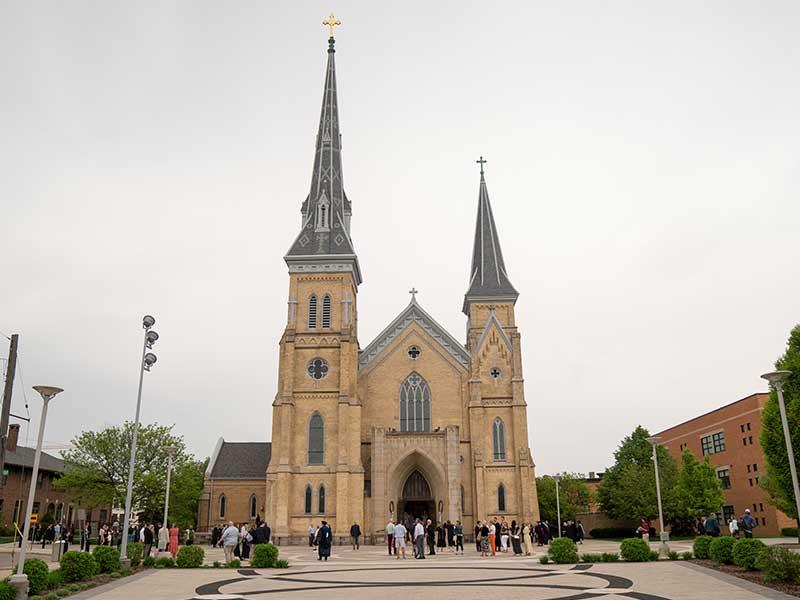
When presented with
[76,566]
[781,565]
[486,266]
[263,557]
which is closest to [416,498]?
[486,266]

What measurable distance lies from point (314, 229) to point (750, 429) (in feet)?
125

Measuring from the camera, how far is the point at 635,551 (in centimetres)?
2547

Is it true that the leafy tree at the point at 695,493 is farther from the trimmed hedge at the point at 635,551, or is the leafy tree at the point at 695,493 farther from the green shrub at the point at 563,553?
the green shrub at the point at 563,553

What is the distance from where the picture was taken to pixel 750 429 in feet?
184

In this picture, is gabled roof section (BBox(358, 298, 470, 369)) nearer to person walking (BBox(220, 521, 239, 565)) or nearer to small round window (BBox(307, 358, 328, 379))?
small round window (BBox(307, 358, 328, 379))

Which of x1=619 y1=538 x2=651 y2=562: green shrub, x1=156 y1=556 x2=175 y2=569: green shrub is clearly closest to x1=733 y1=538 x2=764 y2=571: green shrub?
x1=619 y1=538 x2=651 y2=562: green shrub

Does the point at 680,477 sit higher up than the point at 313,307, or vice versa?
the point at 313,307

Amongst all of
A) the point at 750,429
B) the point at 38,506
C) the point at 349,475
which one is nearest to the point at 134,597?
the point at 349,475

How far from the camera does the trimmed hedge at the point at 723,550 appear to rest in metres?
22.1

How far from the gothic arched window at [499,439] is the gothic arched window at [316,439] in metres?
12.4

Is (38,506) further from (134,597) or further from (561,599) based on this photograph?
(561,599)

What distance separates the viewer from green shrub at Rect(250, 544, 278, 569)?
83.3 feet

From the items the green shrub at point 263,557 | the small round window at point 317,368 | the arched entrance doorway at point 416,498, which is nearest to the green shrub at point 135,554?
the green shrub at point 263,557

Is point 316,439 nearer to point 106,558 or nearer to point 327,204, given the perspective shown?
point 327,204
